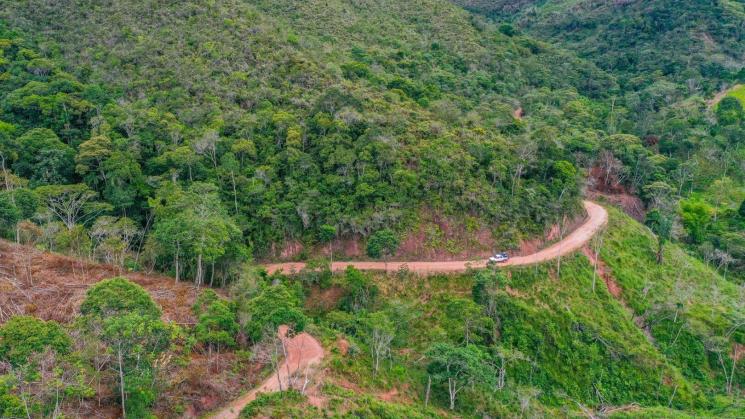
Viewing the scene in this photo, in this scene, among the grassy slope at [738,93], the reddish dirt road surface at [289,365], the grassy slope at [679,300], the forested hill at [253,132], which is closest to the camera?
the reddish dirt road surface at [289,365]

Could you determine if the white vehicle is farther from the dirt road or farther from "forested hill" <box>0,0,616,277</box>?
"forested hill" <box>0,0,616,277</box>

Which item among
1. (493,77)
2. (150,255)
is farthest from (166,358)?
(493,77)

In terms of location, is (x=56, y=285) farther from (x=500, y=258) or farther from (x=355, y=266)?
(x=500, y=258)

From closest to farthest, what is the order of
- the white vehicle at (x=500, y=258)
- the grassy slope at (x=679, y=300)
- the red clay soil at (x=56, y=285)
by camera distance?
the red clay soil at (x=56, y=285) < the grassy slope at (x=679, y=300) < the white vehicle at (x=500, y=258)

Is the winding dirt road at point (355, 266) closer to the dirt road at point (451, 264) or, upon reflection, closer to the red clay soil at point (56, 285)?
the dirt road at point (451, 264)

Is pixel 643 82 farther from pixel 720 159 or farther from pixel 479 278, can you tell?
pixel 479 278

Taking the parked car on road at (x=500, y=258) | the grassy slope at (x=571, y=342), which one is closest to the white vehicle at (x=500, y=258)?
the parked car on road at (x=500, y=258)

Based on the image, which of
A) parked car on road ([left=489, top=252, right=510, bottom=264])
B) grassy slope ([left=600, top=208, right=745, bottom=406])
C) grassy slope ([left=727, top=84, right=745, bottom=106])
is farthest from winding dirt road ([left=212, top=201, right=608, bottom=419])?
grassy slope ([left=727, top=84, right=745, bottom=106])
